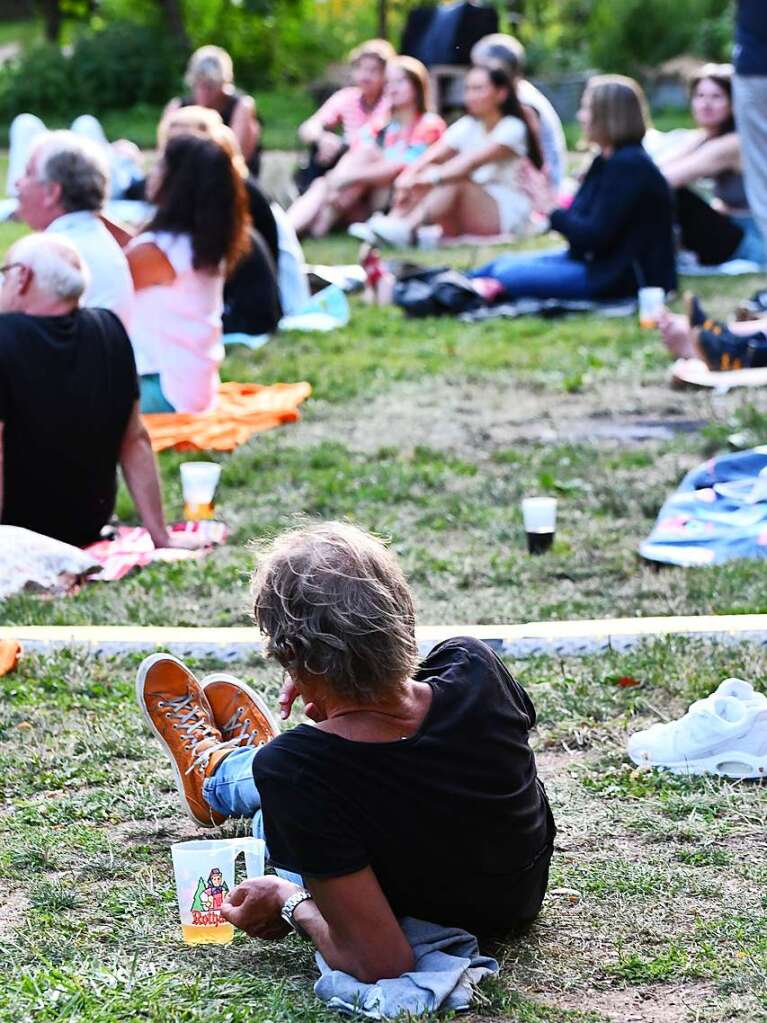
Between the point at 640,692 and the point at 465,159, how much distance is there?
30.0 ft

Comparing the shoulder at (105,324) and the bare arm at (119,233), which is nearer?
the shoulder at (105,324)

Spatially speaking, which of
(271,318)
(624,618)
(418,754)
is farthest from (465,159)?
(418,754)

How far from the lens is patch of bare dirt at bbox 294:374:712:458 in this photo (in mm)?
7340

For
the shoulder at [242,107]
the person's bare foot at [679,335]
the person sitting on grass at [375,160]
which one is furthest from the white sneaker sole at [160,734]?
the person sitting on grass at [375,160]

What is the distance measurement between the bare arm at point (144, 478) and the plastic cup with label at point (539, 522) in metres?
1.25

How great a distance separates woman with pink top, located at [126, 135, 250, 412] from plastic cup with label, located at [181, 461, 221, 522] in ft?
5.60

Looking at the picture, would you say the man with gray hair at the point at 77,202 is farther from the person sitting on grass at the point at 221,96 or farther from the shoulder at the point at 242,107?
the shoulder at the point at 242,107

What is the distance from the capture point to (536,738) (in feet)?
13.1

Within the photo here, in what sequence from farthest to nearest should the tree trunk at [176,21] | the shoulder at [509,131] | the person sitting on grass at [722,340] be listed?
the tree trunk at [176,21]
the shoulder at [509,131]
the person sitting on grass at [722,340]

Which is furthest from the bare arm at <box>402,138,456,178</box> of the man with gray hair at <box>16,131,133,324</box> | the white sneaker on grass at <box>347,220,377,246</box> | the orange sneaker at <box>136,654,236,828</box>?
the orange sneaker at <box>136,654,236,828</box>

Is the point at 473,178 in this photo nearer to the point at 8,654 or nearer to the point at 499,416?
the point at 499,416

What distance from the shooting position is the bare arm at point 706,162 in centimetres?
1159

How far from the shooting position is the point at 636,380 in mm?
8469

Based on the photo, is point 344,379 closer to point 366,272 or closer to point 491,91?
point 366,272
